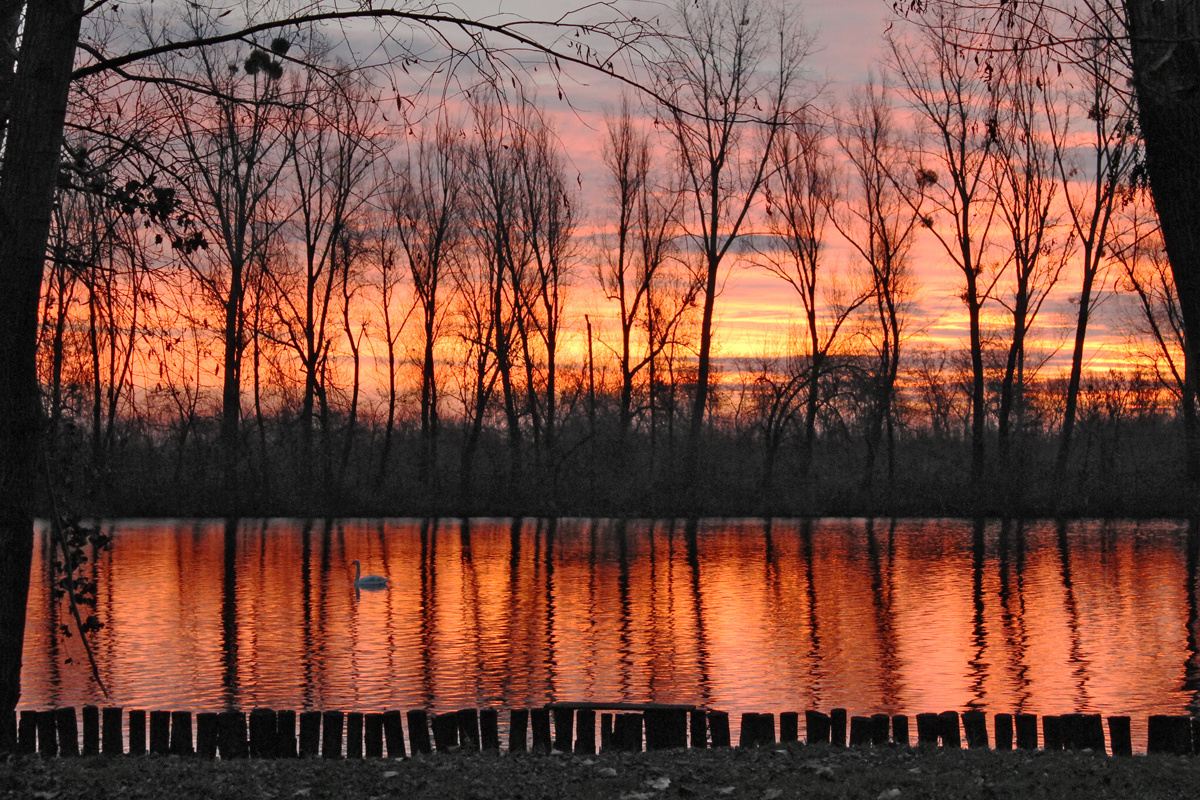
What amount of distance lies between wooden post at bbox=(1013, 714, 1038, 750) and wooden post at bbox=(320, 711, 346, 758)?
5.03 m

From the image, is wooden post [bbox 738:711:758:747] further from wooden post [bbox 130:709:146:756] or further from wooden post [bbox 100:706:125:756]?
wooden post [bbox 100:706:125:756]

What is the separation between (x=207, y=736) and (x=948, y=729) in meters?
5.44

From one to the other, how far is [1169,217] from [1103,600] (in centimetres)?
1422

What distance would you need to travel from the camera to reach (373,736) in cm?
840

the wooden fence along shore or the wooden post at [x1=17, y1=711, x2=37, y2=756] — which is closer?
the wooden fence along shore

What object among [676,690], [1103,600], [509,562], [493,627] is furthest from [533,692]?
[509,562]

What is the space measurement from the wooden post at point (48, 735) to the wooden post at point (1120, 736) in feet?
25.8

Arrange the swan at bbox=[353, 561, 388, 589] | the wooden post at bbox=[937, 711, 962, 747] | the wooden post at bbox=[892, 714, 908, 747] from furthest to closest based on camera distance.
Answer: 1. the swan at bbox=[353, 561, 388, 589]
2. the wooden post at bbox=[892, 714, 908, 747]
3. the wooden post at bbox=[937, 711, 962, 747]

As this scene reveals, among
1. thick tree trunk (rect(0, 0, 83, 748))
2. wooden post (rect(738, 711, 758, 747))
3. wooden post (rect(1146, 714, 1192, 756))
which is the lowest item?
wooden post (rect(1146, 714, 1192, 756))

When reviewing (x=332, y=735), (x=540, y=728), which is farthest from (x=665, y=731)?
(x=332, y=735)

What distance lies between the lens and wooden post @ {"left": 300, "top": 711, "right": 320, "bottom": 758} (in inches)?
333

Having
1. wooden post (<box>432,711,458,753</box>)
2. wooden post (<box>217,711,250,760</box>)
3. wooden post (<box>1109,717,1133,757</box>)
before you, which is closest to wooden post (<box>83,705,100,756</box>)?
wooden post (<box>217,711,250,760</box>)

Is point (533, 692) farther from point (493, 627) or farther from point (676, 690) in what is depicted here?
point (493, 627)

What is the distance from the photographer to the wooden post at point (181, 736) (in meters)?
8.55
